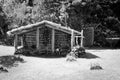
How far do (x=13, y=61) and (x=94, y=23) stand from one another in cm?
1723

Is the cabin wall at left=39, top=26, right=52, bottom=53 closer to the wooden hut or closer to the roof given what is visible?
the wooden hut

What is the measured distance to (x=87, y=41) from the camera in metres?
31.0

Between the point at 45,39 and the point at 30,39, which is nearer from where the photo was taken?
the point at 45,39

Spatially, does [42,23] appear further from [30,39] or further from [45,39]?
[30,39]

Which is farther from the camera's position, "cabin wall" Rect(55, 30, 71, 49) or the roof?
"cabin wall" Rect(55, 30, 71, 49)

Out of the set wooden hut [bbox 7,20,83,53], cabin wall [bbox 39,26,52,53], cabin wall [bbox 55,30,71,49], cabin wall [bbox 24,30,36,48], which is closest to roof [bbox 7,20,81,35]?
wooden hut [bbox 7,20,83,53]

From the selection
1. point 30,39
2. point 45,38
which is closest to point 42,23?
point 45,38

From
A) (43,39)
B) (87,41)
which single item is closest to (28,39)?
(43,39)

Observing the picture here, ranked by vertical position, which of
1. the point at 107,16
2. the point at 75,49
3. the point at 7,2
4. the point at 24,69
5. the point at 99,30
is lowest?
the point at 24,69

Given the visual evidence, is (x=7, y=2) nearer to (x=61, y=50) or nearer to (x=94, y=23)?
(x=94, y=23)

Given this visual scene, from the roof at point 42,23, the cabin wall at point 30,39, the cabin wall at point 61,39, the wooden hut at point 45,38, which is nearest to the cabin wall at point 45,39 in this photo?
the wooden hut at point 45,38

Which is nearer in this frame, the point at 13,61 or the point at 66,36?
the point at 13,61

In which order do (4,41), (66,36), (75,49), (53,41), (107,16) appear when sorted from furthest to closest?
(4,41) → (107,16) → (66,36) → (53,41) → (75,49)

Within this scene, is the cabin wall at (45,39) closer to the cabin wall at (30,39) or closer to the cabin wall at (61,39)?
the cabin wall at (61,39)
